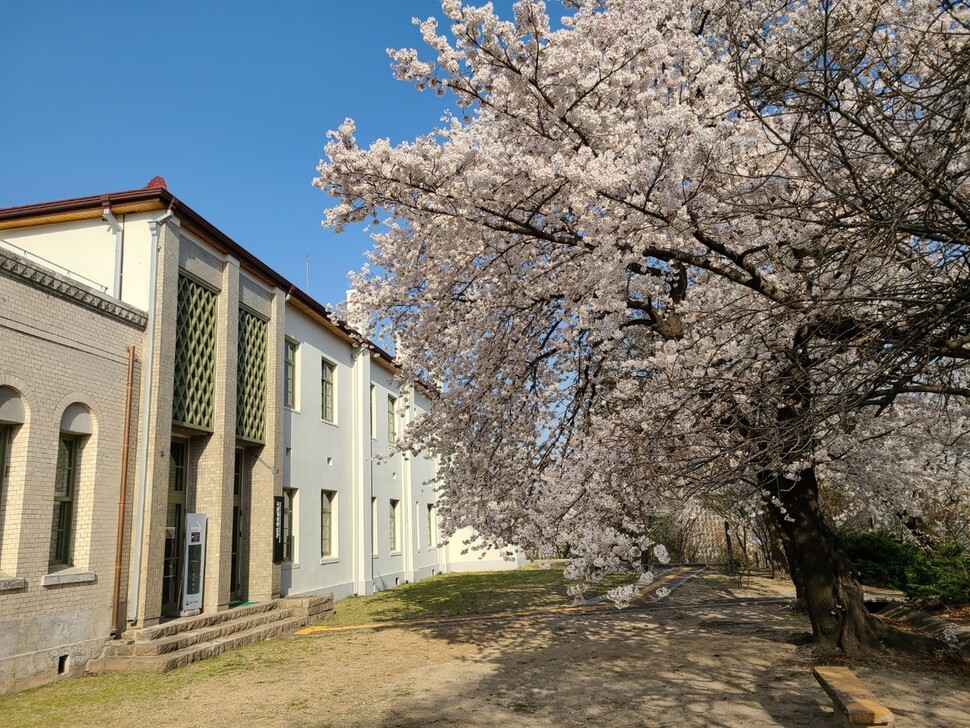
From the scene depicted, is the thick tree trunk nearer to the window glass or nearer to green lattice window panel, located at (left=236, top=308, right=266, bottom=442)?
green lattice window panel, located at (left=236, top=308, right=266, bottom=442)

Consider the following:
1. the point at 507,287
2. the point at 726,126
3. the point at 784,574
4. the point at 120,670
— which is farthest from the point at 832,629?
the point at 784,574

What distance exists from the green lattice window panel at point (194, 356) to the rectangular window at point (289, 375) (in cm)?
335

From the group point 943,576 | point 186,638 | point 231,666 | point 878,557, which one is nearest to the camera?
point 231,666

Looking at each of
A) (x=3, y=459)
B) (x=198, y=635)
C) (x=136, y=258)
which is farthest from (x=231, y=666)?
(x=136, y=258)

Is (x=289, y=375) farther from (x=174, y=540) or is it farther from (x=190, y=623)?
(x=190, y=623)

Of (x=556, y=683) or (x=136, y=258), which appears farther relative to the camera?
(x=136, y=258)

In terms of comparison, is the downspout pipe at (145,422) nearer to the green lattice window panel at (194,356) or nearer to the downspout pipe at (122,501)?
the downspout pipe at (122,501)

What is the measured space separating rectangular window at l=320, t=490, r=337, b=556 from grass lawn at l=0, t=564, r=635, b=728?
146cm

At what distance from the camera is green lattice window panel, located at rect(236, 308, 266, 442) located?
14.9 m

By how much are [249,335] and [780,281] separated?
1159 centimetres

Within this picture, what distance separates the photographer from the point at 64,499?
406 inches

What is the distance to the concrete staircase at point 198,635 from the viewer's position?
1010 cm

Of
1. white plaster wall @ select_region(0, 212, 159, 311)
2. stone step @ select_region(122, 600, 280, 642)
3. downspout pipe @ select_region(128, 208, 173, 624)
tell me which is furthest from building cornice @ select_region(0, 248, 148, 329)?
stone step @ select_region(122, 600, 280, 642)

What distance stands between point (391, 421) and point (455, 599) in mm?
8020
